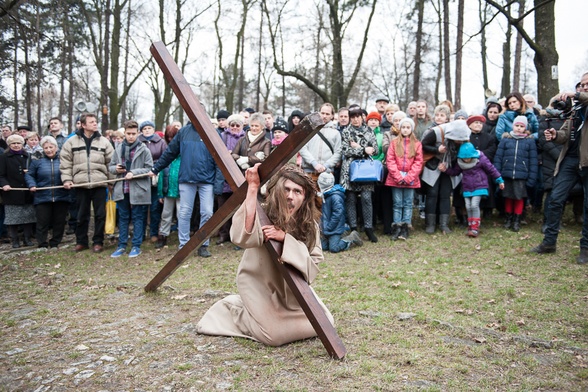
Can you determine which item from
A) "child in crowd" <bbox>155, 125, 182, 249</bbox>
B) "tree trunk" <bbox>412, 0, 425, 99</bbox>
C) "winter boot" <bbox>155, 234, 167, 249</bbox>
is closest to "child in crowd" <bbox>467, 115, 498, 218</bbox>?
"child in crowd" <bbox>155, 125, 182, 249</bbox>

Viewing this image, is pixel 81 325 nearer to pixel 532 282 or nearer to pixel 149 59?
pixel 532 282

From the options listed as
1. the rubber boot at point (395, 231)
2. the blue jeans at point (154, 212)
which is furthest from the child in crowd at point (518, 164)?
the blue jeans at point (154, 212)

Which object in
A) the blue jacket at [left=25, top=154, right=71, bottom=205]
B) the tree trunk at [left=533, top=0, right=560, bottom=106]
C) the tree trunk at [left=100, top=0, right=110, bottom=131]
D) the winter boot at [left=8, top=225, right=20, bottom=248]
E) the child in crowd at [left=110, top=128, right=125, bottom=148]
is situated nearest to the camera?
the blue jacket at [left=25, top=154, right=71, bottom=205]

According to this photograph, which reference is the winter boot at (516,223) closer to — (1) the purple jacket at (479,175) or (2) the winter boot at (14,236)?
(1) the purple jacket at (479,175)

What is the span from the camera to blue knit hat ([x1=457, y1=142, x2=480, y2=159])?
7.38m

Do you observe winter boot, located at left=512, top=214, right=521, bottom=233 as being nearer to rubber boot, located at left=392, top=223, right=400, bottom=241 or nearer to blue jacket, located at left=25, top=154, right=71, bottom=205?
rubber boot, located at left=392, top=223, right=400, bottom=241

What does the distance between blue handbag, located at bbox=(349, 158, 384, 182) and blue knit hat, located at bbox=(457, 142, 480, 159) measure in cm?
142

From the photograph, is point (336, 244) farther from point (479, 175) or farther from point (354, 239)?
point (479, 175)

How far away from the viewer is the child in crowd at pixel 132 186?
7.48 m

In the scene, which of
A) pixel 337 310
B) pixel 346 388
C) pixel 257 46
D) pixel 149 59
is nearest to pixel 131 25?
pixel 149 59

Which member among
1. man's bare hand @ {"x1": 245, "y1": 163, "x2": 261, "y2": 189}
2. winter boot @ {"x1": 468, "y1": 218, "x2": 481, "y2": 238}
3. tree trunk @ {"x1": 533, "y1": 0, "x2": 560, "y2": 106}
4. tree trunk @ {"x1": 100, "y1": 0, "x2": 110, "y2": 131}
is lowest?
winter boot @ {"x1": 468, "y1": 218, "x2": 481, "y2": 238}

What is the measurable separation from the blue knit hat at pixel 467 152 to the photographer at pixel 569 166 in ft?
4.85

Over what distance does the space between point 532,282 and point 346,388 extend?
139 inches

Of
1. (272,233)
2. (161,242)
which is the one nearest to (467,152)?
(272,233)
